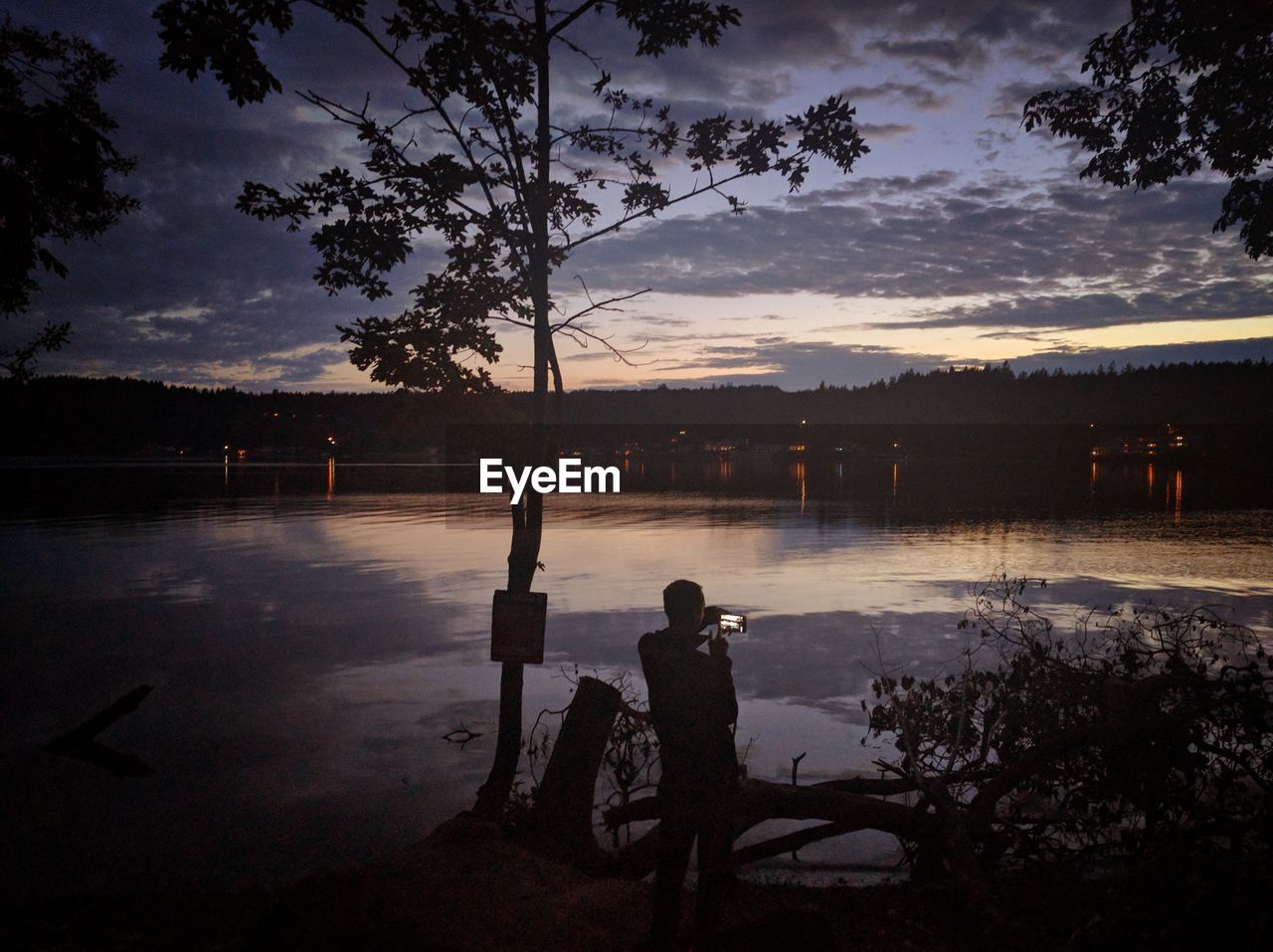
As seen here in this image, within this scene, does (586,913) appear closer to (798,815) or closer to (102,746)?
(798,815)

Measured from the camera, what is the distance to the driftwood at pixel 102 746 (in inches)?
398

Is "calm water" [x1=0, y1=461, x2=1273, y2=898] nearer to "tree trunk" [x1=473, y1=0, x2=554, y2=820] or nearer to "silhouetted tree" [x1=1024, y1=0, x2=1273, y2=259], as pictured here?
"tree trunk" [x1=473, y1=0, x2=554, y2=820]

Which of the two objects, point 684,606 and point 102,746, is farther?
point 102,746

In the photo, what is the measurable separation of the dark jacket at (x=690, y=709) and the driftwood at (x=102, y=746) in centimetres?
740

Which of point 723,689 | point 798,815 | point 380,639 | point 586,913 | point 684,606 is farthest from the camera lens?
point 380,639

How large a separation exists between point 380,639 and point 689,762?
12.6 meters

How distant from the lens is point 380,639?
16641 mm

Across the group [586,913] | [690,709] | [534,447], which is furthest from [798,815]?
[534,447]

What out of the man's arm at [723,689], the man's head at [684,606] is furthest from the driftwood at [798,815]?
the man's head at [684,606]

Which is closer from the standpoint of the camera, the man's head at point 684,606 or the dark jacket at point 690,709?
the dark jacket at point 690,709

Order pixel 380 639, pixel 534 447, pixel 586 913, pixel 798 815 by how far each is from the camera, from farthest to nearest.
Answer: pixel 380 639, pixel 534 447, pixel 798 815, pixel 586 913

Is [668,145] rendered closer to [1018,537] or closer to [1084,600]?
[1084,600]

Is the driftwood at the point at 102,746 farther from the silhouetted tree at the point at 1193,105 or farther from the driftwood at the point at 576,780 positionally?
the silhouetted tree at the point at 1193,105

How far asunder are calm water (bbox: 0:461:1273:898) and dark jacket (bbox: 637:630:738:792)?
144 inches
